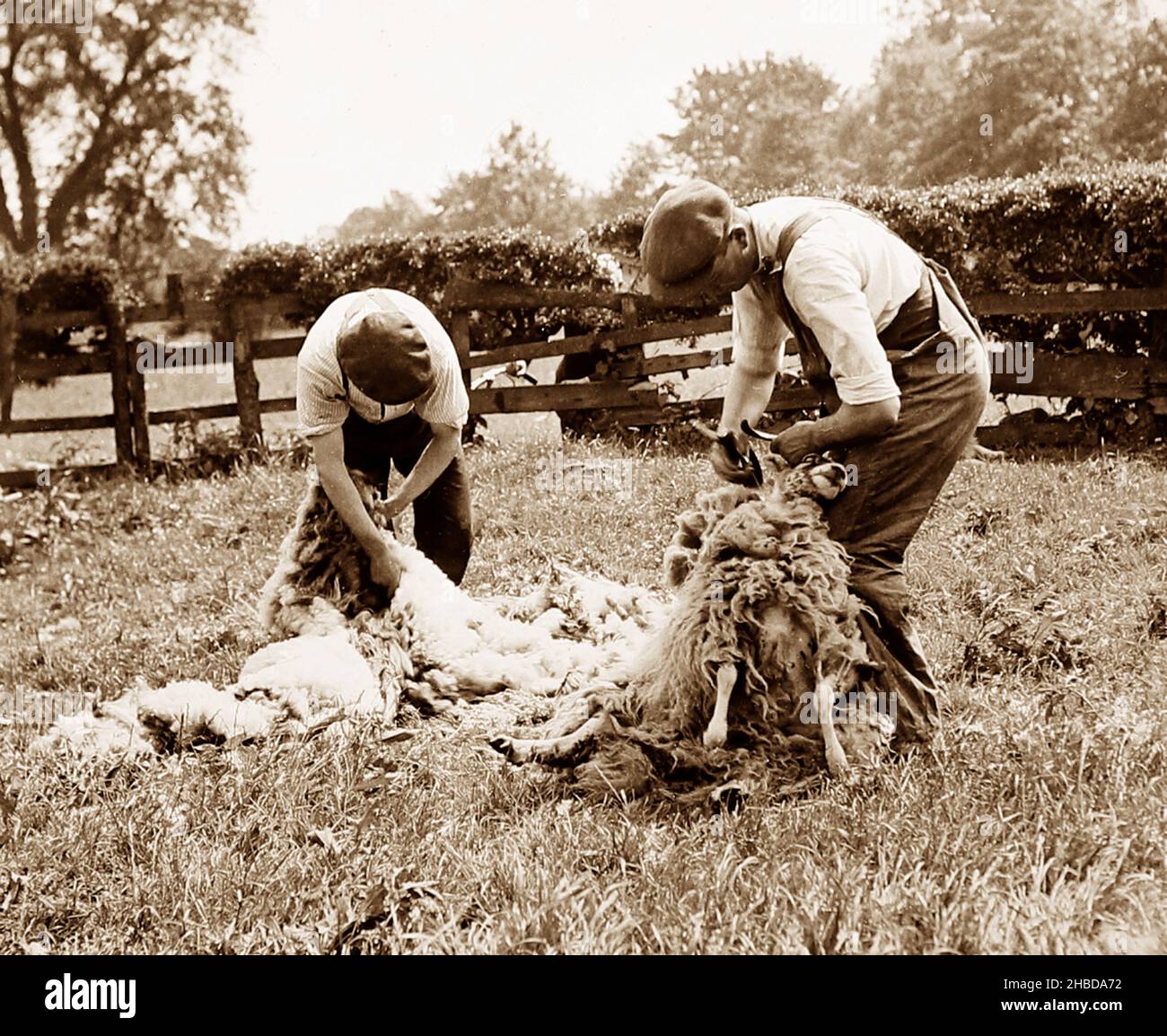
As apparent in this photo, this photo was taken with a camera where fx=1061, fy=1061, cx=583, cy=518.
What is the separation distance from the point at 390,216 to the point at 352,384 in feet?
212

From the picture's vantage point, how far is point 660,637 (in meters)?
3.57

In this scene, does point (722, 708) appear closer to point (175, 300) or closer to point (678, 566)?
point (678, 566)

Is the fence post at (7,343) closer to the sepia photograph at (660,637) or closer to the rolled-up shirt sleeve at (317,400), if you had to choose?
the sepia photograph at (660,637)

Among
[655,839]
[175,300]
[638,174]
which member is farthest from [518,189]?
[655,839]

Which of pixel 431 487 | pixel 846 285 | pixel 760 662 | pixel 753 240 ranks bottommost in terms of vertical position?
pixel 760 662

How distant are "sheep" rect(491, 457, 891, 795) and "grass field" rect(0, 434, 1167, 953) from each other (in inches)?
6.0

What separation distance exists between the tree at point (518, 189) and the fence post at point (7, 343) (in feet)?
119

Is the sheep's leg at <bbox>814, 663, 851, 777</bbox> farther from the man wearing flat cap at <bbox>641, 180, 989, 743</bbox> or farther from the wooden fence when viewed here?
the wooden fence

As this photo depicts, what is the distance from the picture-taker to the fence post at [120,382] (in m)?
10.2

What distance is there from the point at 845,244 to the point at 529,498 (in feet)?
15.4

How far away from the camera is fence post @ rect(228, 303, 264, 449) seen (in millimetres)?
10242

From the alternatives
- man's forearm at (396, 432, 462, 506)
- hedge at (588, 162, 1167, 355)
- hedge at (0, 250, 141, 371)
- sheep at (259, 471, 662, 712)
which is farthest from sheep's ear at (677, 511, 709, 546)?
hedge at (0, 250, 141, 371)
